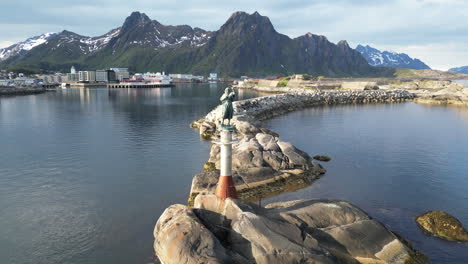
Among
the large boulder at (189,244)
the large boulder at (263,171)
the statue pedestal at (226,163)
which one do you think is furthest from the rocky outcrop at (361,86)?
the large boulder at (189,244)

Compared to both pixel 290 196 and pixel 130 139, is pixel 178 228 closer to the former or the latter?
pixel 290 196

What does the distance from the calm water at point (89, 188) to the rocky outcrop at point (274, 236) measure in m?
5.42

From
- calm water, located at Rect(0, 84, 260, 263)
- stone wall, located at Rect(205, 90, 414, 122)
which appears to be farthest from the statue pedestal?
stone wall, located at Rect(205, 90, 414, 122)

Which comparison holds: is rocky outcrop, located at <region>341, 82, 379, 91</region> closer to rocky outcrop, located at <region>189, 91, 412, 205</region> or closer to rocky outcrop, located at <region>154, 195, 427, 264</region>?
rocky outcrop, located at <region>189, 91, 412, 205</region>

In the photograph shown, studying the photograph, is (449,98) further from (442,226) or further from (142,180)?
(142,180)

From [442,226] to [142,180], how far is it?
2854 cm

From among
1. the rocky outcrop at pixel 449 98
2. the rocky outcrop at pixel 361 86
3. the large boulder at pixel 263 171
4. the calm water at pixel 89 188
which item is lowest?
the calm water at pixel 89 188

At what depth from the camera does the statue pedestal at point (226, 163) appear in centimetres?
1792

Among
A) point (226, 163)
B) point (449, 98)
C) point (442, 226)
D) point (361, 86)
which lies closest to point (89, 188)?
point (226, 163)

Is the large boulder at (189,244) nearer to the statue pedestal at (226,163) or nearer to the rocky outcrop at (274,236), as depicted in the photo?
the rocky outcrop at (274,236)

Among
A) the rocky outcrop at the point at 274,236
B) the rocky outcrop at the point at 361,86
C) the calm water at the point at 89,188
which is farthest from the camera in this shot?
the rocky outcrop at the point at 361,86

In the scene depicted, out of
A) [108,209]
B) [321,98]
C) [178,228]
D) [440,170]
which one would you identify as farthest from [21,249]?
[321,98]

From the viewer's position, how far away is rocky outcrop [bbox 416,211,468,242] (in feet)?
71.1

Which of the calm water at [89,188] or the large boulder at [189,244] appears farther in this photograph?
the calm water at [89,188]
